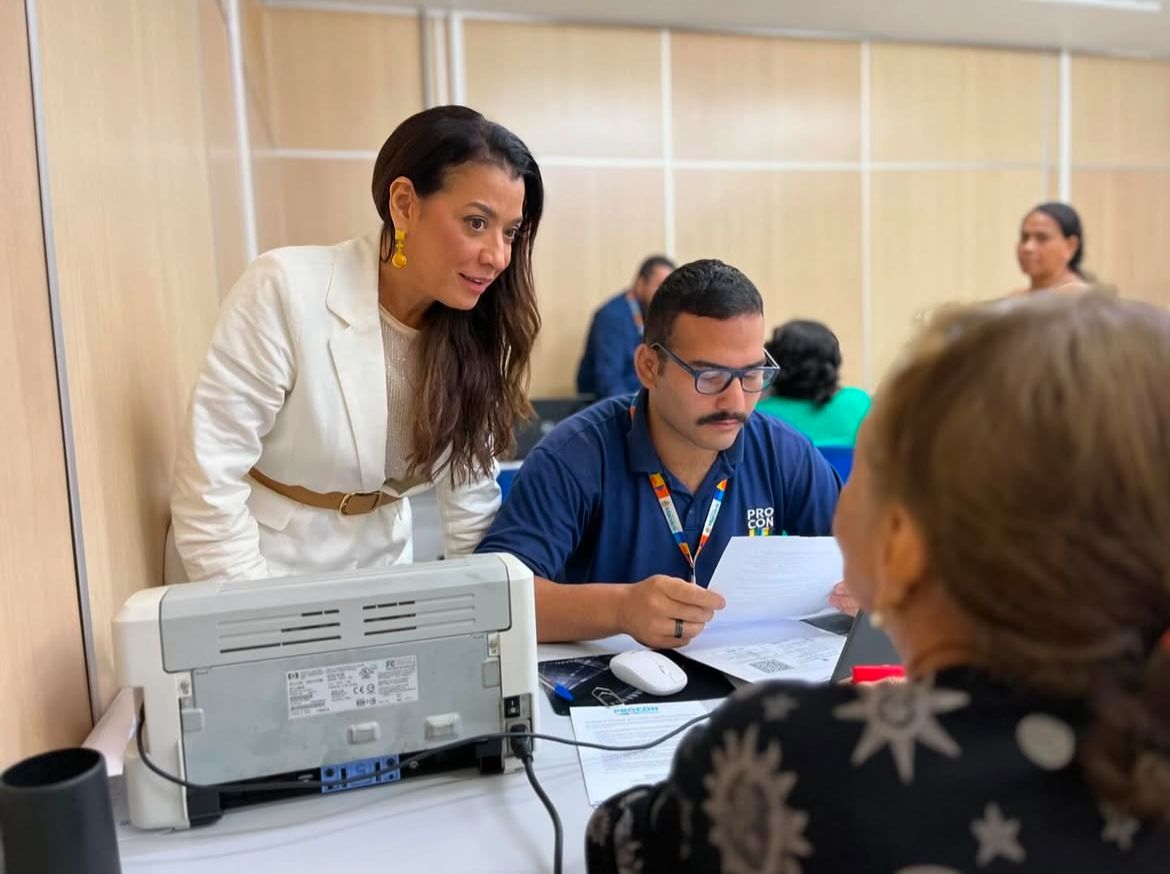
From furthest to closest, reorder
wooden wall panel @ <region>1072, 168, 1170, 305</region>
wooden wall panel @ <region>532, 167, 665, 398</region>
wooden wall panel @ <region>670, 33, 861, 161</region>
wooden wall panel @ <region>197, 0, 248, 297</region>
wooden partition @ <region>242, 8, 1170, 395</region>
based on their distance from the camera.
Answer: wooden wall panel @ <region>1072, 168, 1170, 305</region> < wooden wall panel @ <region>670, 33, 861, 161</region> < wooden wall panel @ <region>532, 167, 665, 398</region> < wooden partition @ <region>242, 8, 1170, 395</region> < wooden wall panel @ <region>197, 0, 248, 297</region>

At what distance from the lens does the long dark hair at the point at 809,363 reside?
9.37 ft

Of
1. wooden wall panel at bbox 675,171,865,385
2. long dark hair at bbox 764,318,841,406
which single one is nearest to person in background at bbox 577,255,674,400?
wooden wall panel at bbox 675,171,865,385

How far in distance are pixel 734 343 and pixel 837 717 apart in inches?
39.3

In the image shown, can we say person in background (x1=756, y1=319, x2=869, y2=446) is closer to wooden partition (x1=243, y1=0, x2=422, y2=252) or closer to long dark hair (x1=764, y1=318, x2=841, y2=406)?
long dark hair (x1=764, y1=318, x2=841, y2=406)

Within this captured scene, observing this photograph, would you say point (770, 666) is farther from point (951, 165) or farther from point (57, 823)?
point (951, 165)

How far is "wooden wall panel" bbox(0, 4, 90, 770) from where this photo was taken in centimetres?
90

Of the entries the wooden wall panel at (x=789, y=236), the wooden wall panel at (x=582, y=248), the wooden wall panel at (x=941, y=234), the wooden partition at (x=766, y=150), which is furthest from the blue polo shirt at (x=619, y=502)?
the wooden wall panel at (x=941, y=234)

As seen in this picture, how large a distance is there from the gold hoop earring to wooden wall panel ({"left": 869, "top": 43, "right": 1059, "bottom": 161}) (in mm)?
5287

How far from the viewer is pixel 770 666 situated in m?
1.24

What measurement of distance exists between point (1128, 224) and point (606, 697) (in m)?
7.03

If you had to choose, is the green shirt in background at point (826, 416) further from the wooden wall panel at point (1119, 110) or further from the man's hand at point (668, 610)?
the wooden wall panel at point (1119, 110)

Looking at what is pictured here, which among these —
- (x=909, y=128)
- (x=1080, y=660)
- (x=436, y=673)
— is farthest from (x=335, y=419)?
(x=909, y=128)

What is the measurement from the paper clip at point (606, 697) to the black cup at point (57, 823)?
1.90 feet

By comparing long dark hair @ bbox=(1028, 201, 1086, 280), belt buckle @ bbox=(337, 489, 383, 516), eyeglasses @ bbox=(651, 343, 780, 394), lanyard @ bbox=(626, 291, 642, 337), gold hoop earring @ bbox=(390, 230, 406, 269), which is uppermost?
long dark hair @ bbox=(1028, 201, 1086, 280)
